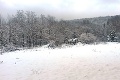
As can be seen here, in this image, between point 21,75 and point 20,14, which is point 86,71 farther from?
point 20,14

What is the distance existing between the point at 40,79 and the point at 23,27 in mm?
47698

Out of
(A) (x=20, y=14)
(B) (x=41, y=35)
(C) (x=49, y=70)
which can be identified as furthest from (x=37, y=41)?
(C) (x=49, y=70)

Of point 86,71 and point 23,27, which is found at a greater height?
point 23,27

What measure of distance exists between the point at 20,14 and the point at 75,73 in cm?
5983

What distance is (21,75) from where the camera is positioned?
37.9ft

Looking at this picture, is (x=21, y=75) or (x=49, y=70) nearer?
(x=21, y=75)

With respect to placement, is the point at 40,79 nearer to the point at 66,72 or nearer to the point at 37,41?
the point at 66,72

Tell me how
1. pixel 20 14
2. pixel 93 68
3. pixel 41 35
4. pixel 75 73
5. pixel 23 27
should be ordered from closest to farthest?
pixel 75 73 < pixel 93 68 < pixel 41 35 < pixel 23 27 < pixel 20 14

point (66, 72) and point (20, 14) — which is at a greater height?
point (20, 14)

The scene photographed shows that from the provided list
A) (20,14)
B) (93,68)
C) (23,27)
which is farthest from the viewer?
(20,14)

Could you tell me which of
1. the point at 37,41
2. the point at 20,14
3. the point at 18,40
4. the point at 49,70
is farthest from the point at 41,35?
the point at 49,70

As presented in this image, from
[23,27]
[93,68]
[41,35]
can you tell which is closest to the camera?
[93,68]

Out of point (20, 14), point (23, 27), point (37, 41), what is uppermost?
point (20, 14)

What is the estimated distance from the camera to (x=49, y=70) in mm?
12422
